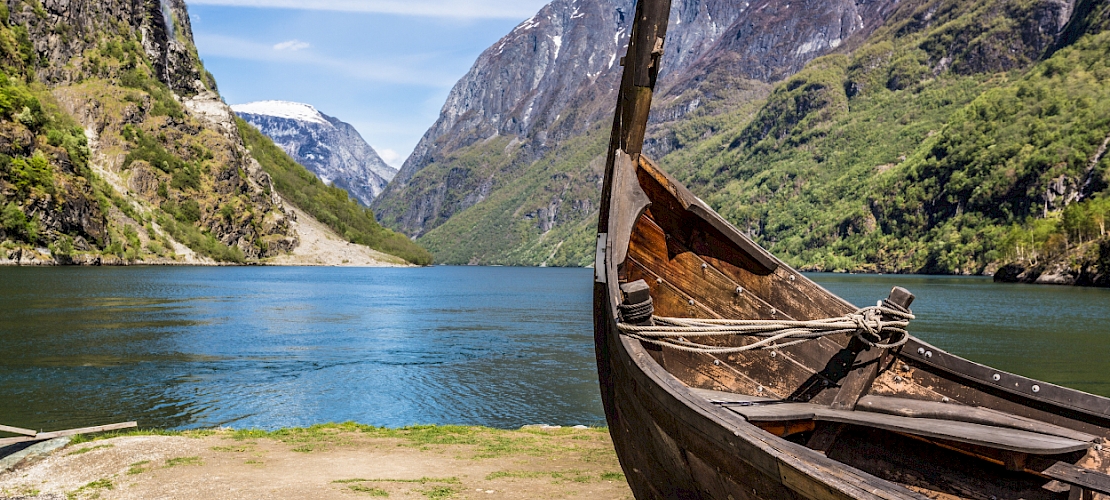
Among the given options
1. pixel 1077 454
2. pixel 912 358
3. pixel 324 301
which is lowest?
pixel 324 301

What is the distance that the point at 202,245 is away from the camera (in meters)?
150

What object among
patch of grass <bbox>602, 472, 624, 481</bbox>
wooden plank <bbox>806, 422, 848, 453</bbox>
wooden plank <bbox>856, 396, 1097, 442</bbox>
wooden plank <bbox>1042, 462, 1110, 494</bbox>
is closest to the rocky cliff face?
patch of grass <bbox>602, 472, 624, 481</bbox>

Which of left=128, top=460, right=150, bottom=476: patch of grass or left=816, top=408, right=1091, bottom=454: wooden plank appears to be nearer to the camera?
left=816, top=408, right=1091, bottom=454: wooden plank

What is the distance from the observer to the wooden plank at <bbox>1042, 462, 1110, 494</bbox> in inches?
229

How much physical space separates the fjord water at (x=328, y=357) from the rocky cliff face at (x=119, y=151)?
49.3m

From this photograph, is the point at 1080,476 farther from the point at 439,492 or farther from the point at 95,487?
the point at 95,487

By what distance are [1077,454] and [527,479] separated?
26.4 feet

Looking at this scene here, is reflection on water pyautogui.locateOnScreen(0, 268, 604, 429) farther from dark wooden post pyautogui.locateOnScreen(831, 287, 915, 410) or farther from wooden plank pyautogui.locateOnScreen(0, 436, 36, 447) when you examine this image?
dark wooden post pyautogui.locateOnScreen(831, 287, 915, 410)

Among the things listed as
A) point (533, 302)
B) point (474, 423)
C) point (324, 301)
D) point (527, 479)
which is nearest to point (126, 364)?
point (474, 423)

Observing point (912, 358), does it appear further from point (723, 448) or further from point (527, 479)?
point (527, 479)

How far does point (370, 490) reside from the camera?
11.1m

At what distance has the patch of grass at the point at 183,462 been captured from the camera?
12750mm

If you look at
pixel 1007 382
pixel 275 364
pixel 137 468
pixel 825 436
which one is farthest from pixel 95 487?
pixel 275 364

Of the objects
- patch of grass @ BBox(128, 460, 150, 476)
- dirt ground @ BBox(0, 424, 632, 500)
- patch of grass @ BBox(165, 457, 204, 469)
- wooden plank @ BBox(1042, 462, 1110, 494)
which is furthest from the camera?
patch of grass @ BBox(165, 457, 204, 469)
